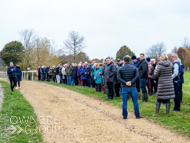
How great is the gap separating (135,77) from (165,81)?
109 cm

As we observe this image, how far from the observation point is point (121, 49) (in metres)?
52.2

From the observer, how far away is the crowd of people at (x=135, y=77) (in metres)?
7.95

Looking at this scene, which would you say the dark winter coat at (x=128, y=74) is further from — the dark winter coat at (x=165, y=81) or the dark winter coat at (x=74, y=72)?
the dark winter coat at (x=74, y=72)

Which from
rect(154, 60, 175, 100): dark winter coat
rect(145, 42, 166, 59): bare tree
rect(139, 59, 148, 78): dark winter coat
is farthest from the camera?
rect(145, 42, 166, 59): bare tree

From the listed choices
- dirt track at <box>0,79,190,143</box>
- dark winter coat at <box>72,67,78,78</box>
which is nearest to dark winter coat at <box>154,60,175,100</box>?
dirt track at <box>0,79,190,143</box>

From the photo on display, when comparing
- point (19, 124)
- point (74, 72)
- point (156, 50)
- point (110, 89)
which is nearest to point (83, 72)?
point (74, 72)

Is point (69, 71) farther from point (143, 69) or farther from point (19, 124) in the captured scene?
point (19, 124)

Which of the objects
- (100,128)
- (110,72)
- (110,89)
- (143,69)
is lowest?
(100,128)

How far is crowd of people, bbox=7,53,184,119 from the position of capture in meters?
7.95

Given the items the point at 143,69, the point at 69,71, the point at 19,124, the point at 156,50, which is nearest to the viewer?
the point at 19,124

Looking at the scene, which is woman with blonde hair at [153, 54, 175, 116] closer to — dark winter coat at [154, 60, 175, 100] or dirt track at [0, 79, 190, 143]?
dark winter coat at [154, 60, 175, 100]

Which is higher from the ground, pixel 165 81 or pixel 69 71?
pixel 69 71

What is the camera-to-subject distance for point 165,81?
795cm

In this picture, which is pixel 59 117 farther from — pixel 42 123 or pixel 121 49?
pixel 121 49
